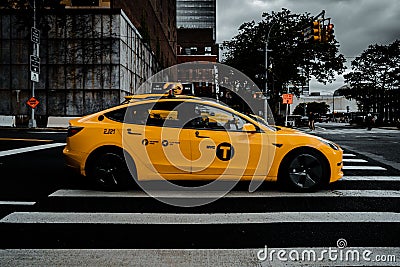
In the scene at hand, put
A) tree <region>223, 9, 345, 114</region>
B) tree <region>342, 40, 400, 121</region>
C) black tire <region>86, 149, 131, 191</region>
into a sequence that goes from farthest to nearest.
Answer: tree <region>342, 40, 400, 121</region>, tree <region>223, 9, 345, 114</region>, black tire <region>86, 149, 131, 191</region>

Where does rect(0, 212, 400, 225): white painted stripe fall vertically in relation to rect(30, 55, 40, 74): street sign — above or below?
below

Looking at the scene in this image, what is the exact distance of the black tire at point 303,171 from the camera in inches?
260

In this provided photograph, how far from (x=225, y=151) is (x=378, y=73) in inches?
2309

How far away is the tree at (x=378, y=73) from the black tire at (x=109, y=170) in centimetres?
5530

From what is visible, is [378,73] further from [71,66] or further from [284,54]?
[71,66]

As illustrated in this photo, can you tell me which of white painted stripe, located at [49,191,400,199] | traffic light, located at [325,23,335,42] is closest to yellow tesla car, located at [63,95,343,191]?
white painted stripe, located at [49,191,400,199]

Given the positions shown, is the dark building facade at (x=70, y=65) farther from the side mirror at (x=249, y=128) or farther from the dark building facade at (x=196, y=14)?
the dark building facade at (x=196, y=14)

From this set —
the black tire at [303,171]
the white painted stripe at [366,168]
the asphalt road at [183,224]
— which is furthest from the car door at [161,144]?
the white painted stripe at [366,168]

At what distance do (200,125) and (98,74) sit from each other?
28311 millimetres

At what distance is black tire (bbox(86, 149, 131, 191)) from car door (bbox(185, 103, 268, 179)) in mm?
1132

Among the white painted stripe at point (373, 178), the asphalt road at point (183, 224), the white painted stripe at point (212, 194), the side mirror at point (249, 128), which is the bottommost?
the asphalt road at point (183, 224)

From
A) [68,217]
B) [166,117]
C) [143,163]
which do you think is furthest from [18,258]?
[166,117]

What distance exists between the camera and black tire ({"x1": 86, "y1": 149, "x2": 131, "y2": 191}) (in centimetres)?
664

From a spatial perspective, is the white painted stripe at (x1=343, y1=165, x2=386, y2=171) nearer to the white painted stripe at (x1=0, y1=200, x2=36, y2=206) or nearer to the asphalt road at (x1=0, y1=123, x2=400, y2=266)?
the asphalt road at (x1=0, y1=123, x2=400, y2=266)
